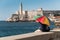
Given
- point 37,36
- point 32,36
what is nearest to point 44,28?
point 37,36

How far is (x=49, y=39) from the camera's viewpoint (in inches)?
352

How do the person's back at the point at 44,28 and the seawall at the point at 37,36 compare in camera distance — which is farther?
the person's back at the point at 44,28

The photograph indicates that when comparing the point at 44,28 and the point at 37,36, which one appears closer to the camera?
the point at 37,36

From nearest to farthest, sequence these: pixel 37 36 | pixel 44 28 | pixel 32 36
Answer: pixel 32 36 → pixel 37 36 → pixel 44 28

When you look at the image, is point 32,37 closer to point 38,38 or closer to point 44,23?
point 38,38

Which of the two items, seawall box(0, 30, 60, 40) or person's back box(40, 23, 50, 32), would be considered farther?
person's back box(40, 23, 50, 32)

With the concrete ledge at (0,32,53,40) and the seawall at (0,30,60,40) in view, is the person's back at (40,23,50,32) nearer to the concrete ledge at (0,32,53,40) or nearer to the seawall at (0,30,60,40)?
the seawall at (0,30,60,40)

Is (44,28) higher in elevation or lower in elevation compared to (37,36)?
lower

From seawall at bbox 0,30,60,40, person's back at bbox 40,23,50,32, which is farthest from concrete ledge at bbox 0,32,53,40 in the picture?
person's back at bbox 40,23,50,32

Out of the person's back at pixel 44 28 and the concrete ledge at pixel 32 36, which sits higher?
the concrete ledge at pixel 32 36

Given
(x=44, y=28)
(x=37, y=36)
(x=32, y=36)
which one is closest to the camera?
(x=32, y=36)

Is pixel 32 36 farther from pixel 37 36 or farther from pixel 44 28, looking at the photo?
pixel 44 28

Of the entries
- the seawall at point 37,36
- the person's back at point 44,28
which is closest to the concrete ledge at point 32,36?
the seawall at point 37,36

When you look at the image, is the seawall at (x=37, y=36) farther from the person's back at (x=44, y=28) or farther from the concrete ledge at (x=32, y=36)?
the person's back at (x=44, y=28)
